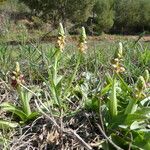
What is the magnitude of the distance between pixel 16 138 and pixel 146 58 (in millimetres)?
1367

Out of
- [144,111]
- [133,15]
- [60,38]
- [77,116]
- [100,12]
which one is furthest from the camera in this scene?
[133,15]

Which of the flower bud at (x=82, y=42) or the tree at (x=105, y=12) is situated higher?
the flower bud at (x=82, y=42)

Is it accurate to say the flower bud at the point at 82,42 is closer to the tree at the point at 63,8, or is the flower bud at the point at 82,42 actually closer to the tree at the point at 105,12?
the tree at the point at 63,8

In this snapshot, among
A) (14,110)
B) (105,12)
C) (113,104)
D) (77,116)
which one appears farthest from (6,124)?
(105,12)

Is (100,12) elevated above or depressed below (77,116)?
below

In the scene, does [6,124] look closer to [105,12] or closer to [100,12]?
[105,12]

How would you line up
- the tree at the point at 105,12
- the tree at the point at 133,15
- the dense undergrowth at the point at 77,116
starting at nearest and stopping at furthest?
1. the dense undergrowth at the point at 77,116
2. the tree at the point at 105,12
3. the tree at the point at 133,15

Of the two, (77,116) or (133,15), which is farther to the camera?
(133,15)

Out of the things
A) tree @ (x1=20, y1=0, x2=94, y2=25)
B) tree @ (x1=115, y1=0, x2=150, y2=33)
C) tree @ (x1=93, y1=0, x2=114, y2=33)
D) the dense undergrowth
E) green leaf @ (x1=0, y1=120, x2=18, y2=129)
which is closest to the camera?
the dense undergrowth

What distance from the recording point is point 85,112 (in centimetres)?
178

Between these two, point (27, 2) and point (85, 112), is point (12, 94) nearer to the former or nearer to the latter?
point (85, 112)

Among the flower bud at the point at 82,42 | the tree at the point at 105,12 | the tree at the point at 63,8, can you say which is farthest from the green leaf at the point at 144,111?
the tree at the point at 105,12

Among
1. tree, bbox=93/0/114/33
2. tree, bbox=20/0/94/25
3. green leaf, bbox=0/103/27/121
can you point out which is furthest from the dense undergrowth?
tree, bbox=93/0/114/33

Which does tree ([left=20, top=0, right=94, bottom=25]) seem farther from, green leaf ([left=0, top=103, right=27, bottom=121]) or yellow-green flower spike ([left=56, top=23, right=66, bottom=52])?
green leaf ([left=0, top=103, right=27, bottom=121])
